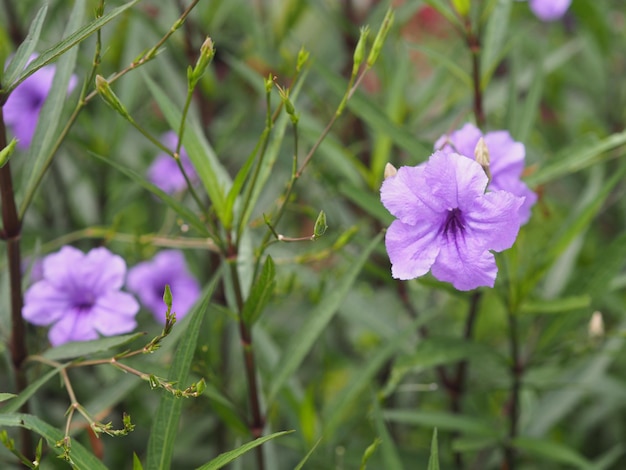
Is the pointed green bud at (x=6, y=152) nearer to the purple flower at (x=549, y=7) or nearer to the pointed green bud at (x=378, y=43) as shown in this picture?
the pointed green bud at (x=378, y=43)

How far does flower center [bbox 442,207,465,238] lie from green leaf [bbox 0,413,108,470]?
41 cm

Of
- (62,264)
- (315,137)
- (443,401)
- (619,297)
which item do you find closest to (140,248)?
(62,264)

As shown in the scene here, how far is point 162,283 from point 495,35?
678 mm

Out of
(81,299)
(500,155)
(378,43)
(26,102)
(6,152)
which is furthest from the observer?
(26,102)

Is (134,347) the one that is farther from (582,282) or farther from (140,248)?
(582,282)

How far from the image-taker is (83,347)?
94 centimetres

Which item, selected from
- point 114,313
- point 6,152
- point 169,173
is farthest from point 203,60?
point 169,173

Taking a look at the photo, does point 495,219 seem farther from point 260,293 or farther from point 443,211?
point 260,293

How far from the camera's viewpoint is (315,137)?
123 cm

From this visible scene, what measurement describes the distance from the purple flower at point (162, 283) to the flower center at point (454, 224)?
0.65 meters

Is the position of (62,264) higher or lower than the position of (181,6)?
lower

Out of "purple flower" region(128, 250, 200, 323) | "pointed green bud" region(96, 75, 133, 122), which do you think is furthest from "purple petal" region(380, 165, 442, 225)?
"purple flower" region(128, 250, 200, 323)

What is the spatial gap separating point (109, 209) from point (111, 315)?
526mm

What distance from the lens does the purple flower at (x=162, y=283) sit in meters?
1.39
